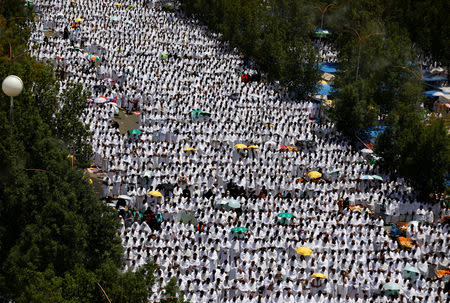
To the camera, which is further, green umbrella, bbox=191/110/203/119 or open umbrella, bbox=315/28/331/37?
open umbrella, bbox=315/28/331/37

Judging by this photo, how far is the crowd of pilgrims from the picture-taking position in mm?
21359

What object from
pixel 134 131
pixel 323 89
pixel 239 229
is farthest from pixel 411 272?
pixel 323 89

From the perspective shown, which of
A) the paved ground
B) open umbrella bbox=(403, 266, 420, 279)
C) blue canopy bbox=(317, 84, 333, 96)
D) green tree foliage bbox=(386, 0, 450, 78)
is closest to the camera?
open umbrella bbox=(403, 266, 420, 279)

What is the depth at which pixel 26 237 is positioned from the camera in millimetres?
16188

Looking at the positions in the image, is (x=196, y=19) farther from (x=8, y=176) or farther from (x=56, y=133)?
(x=8, y=176)

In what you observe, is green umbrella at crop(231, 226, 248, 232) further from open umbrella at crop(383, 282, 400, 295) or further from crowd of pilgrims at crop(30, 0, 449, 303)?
open umbrella at crop(383, 282, 400, 295)

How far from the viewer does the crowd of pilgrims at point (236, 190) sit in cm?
2136

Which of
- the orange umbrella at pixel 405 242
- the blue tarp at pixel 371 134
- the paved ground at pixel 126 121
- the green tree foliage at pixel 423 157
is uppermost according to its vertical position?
the blue tarp at pixel 371 134

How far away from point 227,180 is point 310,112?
10.0 metres

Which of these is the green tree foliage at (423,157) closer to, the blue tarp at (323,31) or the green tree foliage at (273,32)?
the green tree foliage at (273,32)

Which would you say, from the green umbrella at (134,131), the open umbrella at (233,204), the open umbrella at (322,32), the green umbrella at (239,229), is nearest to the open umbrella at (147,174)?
the open umbrella at (233,204)

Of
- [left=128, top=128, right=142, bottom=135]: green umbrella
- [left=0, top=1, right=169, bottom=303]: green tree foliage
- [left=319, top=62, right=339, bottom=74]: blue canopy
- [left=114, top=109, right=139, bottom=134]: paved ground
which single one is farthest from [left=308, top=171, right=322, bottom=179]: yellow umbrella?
[left=319, top=62, right=339, bottom=74]: blue canopy

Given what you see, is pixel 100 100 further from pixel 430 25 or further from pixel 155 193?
pixel 430 25

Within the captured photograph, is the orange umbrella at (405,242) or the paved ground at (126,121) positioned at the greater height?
the paved ground at (126,121)
